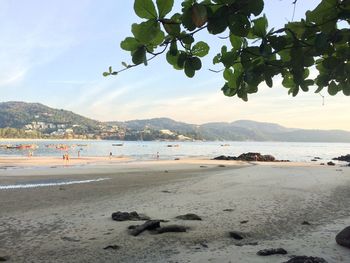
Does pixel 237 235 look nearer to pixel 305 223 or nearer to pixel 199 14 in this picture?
pixel 305 223

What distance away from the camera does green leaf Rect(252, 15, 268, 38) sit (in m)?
3.19

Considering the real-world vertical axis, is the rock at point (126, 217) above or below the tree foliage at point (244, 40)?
below

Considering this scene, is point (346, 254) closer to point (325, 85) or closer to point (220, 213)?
point (325, 85)

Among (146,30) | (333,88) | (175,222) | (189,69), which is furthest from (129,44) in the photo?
(175,222)

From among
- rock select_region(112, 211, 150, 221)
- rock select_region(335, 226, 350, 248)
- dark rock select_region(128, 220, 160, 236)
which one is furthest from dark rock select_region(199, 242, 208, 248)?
rock select_region(112, 211, 150, 221)

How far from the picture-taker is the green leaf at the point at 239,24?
9.59 ft

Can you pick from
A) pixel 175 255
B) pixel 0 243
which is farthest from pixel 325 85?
pixel 0 243

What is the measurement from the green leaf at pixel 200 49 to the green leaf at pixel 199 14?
0.54 metres

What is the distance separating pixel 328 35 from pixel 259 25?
0.55m

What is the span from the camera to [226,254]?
6.71m

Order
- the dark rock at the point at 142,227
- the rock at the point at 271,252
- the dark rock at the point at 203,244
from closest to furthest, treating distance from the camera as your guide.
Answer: the rock at the point at 271,252 → the dark rock at the point at 203,244 → the dark rock at the point at 142,227

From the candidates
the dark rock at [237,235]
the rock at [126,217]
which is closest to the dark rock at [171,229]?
the dark rock at [237,235]

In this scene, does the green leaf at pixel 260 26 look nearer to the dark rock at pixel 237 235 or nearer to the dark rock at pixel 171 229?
the dark rock at pixel 237 235

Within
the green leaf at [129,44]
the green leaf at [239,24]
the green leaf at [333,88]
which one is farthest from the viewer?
the green leaf at [333,88]
